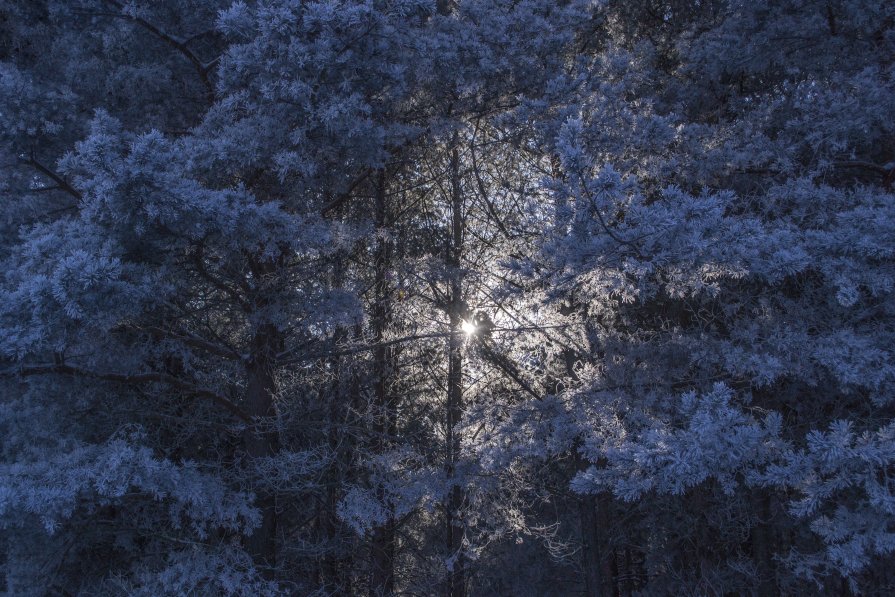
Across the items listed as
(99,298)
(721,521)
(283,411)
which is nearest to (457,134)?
(283,411)

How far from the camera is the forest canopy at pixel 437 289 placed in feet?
17.0

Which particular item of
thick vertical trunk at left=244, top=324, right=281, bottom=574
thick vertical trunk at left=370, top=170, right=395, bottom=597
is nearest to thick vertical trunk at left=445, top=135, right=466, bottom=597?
thick vertical trunk at left=370, top=170, right=395, bottom=597

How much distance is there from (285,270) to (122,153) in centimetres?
221

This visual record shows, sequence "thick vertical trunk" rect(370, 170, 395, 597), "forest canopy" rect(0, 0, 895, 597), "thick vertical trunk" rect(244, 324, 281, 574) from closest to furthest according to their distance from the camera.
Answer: "forest canopy" rect(0, 0, 895, 597) → "thick vertical trunk" rect(244, 324, 281, 574) → "thick vertical trunk" rect(370, 170, 395, 597)

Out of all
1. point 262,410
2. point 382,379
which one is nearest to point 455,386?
point 382,379

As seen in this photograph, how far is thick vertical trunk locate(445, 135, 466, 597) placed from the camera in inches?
316

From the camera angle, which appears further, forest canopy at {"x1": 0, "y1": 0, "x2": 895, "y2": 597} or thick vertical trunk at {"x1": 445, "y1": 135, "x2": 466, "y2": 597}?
thick vertical trunk at {"x1": 445, "y1": 135, "x2": 466, "y2": 597}

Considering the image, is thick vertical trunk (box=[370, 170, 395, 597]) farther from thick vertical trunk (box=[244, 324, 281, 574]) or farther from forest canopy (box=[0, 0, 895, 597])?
thick vertical trunk (box=[244, 324, 281, 574])

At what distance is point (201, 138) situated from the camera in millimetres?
6590

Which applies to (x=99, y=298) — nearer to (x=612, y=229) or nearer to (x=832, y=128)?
(x=612, y=229)

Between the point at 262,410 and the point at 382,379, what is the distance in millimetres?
2153

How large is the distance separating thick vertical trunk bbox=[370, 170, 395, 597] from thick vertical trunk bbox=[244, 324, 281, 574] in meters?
1.32

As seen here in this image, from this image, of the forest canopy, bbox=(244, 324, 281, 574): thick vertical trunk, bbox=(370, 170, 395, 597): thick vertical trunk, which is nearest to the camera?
the forest canopy

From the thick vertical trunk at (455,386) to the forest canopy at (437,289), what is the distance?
47 mm
